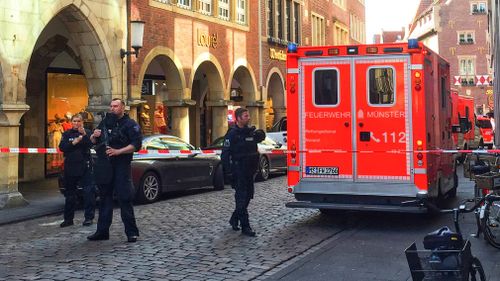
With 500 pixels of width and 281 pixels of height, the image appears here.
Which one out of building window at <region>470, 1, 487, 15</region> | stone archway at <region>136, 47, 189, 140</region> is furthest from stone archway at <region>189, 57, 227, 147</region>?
building window at <region>470, 1, 487, 15</region>

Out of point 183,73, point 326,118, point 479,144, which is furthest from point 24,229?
point 479,144

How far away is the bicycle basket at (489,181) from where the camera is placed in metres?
7.20

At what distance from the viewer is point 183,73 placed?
19.6 metres

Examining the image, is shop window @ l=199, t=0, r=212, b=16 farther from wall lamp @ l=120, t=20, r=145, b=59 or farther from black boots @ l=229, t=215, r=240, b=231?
black boots @ l=229, t=215, r=240, b=231

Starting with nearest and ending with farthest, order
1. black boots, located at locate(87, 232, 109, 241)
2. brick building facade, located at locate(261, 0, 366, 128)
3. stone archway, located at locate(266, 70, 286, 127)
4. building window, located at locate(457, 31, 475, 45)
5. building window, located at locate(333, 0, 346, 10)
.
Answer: black boots, located at locate(87, 232, 109, 241) < brick building facade, located at locate(261, 0, 366, 128) < stone archway, located at locate(266, 70, 286, 127) < building window, located at locate(333, 0, 346, 10) < building window, located at locate(457, 31, 475, 45)

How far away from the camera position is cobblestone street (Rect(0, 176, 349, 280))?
20.3ft

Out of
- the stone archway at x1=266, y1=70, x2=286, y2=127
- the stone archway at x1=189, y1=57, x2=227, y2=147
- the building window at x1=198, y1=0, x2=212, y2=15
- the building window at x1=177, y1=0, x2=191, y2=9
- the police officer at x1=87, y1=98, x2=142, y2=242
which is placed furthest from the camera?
the stone archway at x1=266, y1=70, x2=286, y2=127

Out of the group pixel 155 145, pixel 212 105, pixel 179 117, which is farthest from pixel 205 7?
pixel 155 145

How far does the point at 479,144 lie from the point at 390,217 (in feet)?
62.3

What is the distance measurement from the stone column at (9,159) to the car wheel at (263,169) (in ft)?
22.4

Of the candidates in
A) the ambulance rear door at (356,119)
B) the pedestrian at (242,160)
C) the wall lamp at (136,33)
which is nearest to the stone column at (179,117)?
the wall lamp at (136,33)

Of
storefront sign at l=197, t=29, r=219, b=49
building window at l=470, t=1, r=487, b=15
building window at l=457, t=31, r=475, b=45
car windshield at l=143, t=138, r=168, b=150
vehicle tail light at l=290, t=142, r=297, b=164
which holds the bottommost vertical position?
vehicle tail light at l=290, t=142, r=297, b=164

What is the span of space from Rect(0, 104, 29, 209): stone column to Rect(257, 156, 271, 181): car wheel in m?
6.83

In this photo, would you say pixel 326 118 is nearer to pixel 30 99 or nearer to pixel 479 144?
pixel 30 99
